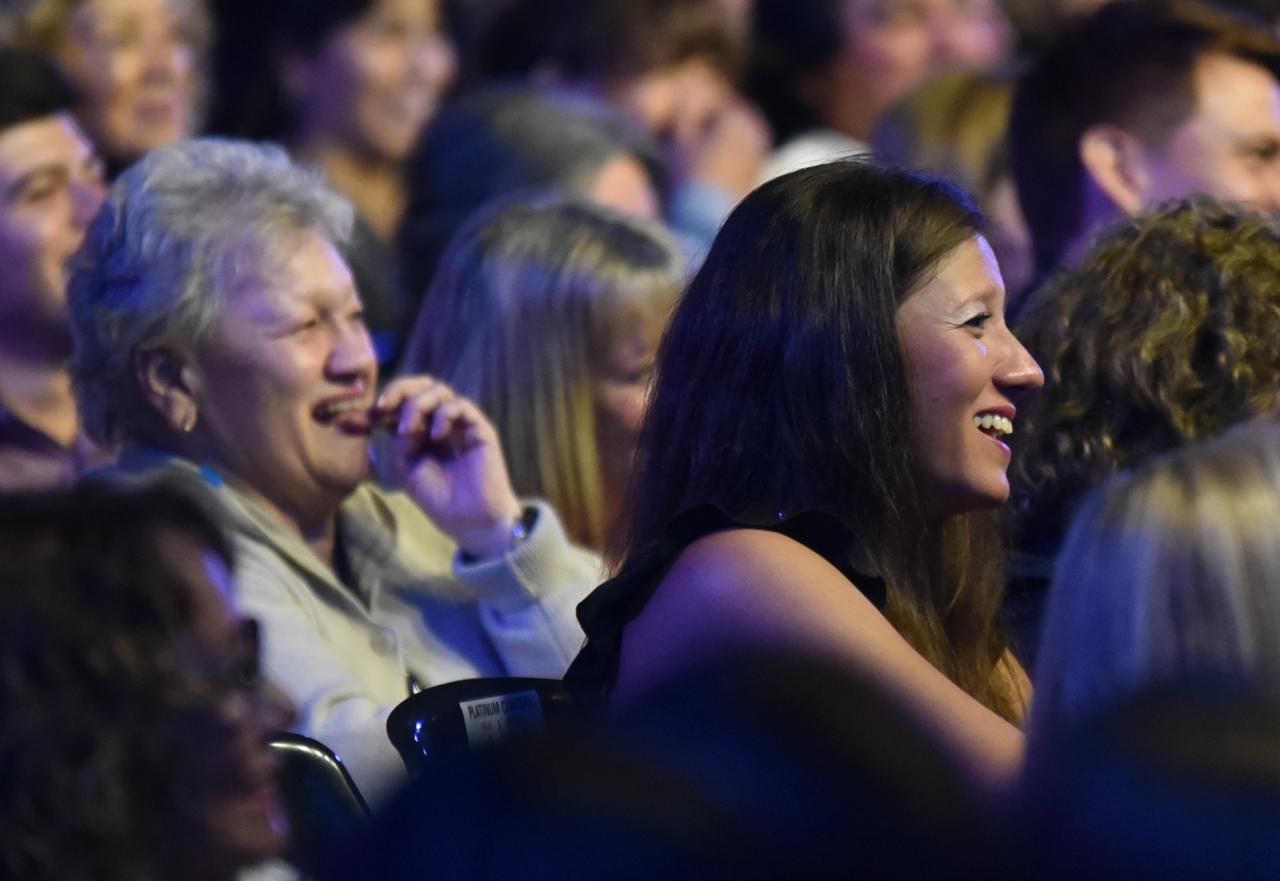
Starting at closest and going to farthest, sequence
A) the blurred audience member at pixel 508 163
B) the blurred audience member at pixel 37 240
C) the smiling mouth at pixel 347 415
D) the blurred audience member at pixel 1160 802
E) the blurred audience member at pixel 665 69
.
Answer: the blurred audience member at pixel 1160 802
the smiling mouth at pixel 347 415
the blurred audience member at pixel 37 240
the blurred audience member at pixel 508 163
the blurred audience member at pixel 665 69

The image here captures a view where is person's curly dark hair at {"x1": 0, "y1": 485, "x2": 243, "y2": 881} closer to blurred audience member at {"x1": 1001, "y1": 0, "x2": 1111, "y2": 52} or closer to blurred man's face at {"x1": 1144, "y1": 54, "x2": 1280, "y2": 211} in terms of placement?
blurred man's face at {"x1": 1144, "y1": 54, "x2": 1280, "y2": 211}

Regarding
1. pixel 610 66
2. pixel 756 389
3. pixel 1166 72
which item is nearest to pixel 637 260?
pixel 1166 72

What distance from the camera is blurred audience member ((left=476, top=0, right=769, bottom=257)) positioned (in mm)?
5488

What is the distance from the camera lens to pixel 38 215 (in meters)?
3.84

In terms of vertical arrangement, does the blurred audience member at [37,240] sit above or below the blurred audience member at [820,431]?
below

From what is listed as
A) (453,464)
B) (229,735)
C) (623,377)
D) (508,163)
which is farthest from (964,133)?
(229,735)

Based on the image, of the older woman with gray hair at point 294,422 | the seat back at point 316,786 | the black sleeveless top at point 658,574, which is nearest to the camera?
the seat back at point 316,786

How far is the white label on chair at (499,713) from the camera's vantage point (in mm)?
2299

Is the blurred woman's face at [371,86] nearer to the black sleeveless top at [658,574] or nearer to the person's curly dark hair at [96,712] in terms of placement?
the black sleeveless top at [658,574]

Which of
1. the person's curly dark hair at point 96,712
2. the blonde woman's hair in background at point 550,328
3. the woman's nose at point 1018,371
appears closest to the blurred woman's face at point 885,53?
the blonde woman's hair in background at point 550,328

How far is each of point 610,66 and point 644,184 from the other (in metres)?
1.05

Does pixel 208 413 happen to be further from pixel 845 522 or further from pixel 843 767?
pixel 843 767

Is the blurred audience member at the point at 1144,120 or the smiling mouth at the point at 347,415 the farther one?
the blurred audience member at the point at 1144,120

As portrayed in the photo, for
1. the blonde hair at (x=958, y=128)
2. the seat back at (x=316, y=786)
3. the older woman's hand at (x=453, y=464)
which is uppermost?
the blonde hair at (x=958, y=128)
